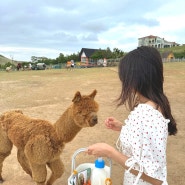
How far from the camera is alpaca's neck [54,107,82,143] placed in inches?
96.2

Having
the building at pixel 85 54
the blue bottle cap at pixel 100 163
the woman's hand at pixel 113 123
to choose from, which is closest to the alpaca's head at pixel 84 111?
the woman's hand at pixel 113 123

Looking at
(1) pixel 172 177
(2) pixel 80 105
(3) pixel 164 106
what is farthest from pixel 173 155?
(3) pixel 164 106

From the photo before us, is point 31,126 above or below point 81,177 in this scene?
above

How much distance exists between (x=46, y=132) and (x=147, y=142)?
4.63 feet

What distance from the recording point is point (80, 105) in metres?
2.35

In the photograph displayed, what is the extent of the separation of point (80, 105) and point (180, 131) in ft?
11.5

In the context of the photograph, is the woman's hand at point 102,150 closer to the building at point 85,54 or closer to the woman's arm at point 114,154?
the woman's arm at point 114,154

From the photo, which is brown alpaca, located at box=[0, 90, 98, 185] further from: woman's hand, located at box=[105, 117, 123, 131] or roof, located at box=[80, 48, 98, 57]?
roof, located at box=[80, 48, 98, 57]

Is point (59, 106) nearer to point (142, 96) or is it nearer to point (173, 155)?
point (173, 155)

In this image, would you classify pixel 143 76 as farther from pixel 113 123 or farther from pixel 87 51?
pixel 87 51

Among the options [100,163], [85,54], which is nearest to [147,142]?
[100,163]

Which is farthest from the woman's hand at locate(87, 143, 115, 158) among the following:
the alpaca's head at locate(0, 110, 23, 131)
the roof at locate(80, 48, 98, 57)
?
the roof at locate(80, 48, 98, 57)

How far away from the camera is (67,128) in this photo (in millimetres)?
2465

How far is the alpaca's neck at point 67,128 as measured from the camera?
244 cm
